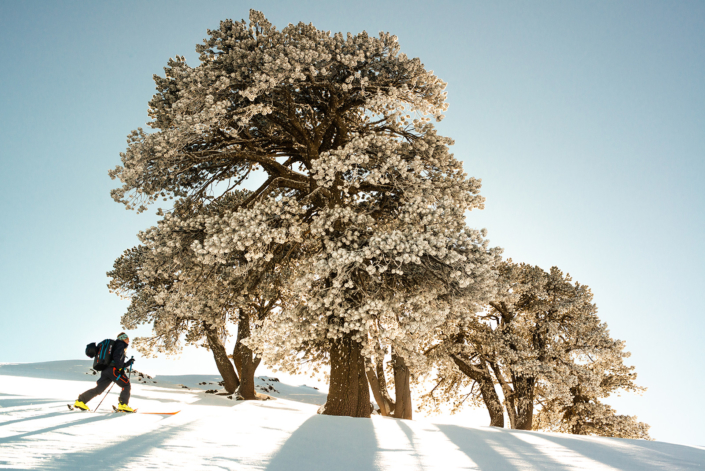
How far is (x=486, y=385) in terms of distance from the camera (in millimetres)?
18719

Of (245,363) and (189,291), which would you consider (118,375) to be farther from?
(245,363)

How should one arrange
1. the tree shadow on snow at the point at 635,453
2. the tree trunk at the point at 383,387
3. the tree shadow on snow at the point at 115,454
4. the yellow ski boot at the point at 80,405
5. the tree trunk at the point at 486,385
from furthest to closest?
the tree trunk at the point at 383,387
the tree trunk at the point at 486,385
the yellow ski boot at the point at 80,405
the tree shadow on snow at the point at 635,453
the tree shadow on snow at the point at 115,454

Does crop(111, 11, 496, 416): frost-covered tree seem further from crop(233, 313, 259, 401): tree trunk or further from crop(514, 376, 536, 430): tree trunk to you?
crop(514, 376, 536, 430): tree trunk

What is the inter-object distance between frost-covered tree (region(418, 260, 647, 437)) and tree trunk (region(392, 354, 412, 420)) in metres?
1.62

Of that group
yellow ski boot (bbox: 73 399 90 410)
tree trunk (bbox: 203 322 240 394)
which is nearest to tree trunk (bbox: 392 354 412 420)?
tree trunk (bbox: 203 322 240 394)

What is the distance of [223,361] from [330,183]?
1307 cm

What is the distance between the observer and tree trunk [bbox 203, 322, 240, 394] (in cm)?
1917

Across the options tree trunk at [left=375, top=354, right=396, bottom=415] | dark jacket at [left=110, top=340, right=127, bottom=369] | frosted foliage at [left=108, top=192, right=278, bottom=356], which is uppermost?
frosted foliage at [left=108, top=192, right=278, bottom=356]

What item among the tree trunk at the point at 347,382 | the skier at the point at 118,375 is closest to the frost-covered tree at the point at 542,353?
the tree trunk at the point at 347,382

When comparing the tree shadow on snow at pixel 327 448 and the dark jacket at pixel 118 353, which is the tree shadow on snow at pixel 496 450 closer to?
the tree shadow on snow at pixel 327 448

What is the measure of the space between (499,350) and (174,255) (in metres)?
13.9

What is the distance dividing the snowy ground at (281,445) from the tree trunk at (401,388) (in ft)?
29.8

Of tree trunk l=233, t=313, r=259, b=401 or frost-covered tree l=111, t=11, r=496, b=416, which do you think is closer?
frost-covered tree l=111, t=11, r=496, b=416

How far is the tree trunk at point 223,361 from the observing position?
1917 cm
